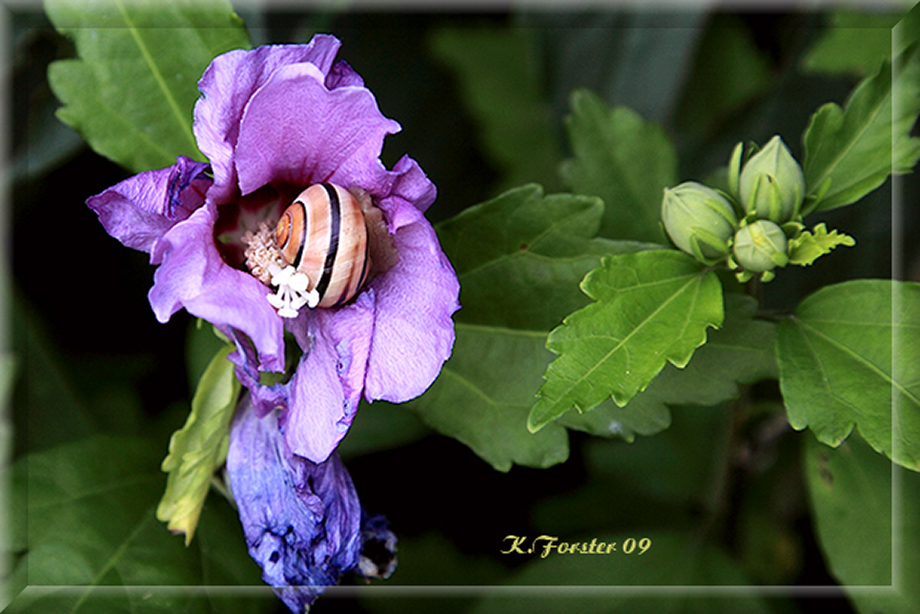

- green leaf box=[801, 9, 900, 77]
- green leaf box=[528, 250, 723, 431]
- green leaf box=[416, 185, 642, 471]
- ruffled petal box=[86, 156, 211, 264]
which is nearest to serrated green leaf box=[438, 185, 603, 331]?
green leaf box=[416, 185, 642, 471]

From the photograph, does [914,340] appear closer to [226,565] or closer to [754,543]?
[754,543]

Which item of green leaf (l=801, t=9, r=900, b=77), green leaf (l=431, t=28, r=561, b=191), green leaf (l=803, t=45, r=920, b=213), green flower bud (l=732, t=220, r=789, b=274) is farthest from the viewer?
green leaf (l=431, t=28, r=561, b=191)

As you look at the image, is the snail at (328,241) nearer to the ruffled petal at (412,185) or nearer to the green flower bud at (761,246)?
the ruffled petal at (412,185)

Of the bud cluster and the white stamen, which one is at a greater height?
the white stamen

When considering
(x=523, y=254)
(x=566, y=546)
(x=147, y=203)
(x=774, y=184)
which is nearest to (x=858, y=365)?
(x=774, y=184)

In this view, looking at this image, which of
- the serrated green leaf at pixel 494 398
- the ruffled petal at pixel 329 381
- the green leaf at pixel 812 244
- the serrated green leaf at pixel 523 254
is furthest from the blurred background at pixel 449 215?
the green leaf at pixel 812 244

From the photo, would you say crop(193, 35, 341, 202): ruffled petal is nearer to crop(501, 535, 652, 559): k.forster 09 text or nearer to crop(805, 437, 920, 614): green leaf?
crop(501, 535, 652, 559): k.forster 09 text
